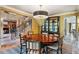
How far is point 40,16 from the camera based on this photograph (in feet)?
6.81

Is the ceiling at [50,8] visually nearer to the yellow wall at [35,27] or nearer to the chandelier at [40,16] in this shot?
the chandelier at [40,16]

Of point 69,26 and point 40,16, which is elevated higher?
point 40,16

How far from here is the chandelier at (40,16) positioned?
82.1 inches

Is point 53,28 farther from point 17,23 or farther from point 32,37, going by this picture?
point 17,23

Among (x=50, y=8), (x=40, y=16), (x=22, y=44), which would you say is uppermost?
(x=50, y=8)

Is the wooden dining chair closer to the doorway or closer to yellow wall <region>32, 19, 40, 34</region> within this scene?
yellow wall <region>32, 19, 40, 34</region>

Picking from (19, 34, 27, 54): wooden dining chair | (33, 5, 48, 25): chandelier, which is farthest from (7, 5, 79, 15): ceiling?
(19, 34, 27, 54): wooden dining chair

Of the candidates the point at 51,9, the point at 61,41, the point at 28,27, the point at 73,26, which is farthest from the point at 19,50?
the point at 73,26

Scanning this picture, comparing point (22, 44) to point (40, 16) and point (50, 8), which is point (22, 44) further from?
point (50, 8)

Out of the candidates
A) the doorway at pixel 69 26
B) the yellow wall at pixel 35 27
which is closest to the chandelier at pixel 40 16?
the yellow wall at pixel 35 27

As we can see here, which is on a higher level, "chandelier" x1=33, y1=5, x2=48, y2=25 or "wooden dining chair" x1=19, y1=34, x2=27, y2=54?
"chandelier" x1=33, y1=5, x2=48, y2=25

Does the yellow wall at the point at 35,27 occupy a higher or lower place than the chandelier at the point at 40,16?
lower

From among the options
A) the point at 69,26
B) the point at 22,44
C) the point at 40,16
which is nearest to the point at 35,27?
the point at 40,16

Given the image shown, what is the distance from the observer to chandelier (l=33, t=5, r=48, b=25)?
209 centimetres
